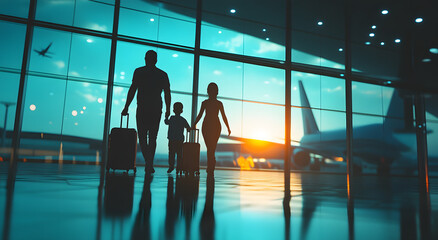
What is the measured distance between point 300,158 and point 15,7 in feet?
42.1

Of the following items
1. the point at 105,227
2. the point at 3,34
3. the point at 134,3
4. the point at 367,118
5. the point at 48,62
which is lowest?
the point at 105,227

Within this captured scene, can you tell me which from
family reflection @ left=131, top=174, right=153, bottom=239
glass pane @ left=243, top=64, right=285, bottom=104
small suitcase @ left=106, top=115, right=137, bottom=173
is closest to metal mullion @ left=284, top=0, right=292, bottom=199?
glass pane @ left=243, top=64, right=285, bottom=104

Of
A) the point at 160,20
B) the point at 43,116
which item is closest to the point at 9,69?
the point at 43,116

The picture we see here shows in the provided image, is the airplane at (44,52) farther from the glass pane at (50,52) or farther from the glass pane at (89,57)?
the glass pane at (89,57)

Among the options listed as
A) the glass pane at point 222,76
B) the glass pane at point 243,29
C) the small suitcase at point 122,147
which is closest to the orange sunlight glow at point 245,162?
the glass pane at point 222,76

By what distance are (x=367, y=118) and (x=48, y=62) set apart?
36.7 feet

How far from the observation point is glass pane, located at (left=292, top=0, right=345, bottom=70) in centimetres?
984

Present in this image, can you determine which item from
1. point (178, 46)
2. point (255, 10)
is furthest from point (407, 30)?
point (178, 46)

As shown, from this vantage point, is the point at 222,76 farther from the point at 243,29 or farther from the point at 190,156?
the point at 190,156

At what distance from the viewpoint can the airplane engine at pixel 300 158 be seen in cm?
A: 1464

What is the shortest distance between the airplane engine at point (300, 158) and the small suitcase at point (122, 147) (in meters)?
11.5

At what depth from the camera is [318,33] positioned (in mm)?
10891

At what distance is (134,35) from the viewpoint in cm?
880

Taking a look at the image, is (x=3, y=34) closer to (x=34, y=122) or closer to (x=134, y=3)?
(x=34, y=122)
